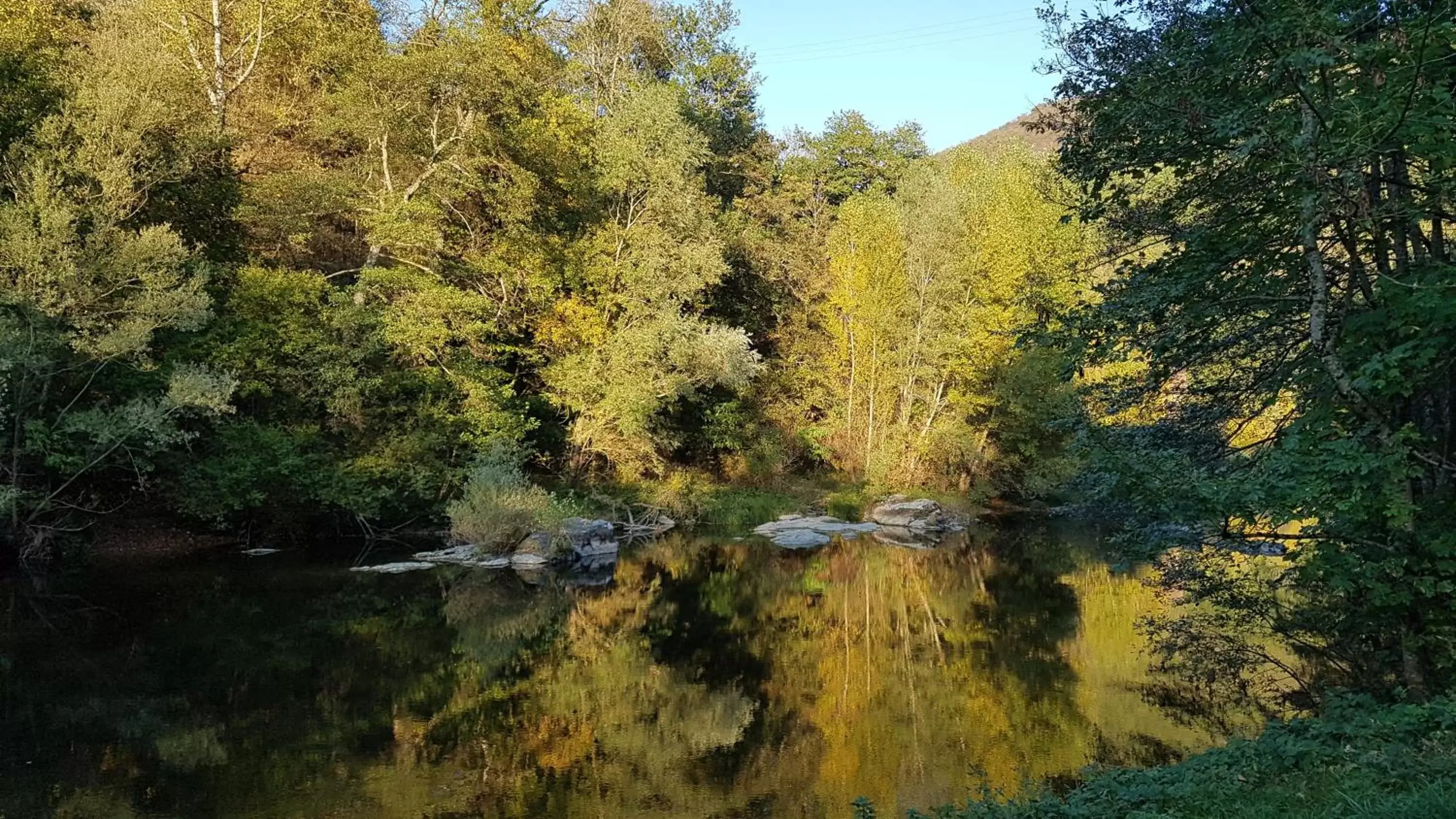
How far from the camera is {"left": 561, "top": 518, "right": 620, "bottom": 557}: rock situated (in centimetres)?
2078

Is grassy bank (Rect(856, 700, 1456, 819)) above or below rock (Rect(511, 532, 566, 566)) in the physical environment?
above

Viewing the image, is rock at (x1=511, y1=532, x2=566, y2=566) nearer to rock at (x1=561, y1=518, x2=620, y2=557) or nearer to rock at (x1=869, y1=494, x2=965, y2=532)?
rock at (x1=561, y1=518, x2=620, y2=557)

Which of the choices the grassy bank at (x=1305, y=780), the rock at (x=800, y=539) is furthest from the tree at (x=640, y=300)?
the grassy bank at (x=1305, y=780)

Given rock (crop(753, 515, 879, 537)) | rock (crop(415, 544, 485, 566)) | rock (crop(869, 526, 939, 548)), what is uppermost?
rock (crop(415, 544, 485, 566))

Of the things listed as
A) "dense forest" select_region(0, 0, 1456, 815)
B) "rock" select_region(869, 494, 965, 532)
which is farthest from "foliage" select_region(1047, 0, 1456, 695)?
"rock" select_region(869, 494, 965, 532)

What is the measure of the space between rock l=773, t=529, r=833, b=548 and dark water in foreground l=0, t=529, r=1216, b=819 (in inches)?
198

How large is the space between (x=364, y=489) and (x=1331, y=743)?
18978mm

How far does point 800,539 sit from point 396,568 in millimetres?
10343

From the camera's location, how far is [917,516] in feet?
87.7

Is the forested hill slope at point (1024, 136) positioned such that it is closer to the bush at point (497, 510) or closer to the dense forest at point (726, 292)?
the dense forest at point (726, 292)

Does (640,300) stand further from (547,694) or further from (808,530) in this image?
(547,694)

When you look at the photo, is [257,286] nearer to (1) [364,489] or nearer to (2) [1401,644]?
(1) [364,489]

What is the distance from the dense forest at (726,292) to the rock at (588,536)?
101 cm

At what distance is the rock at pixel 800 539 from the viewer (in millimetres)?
23281
